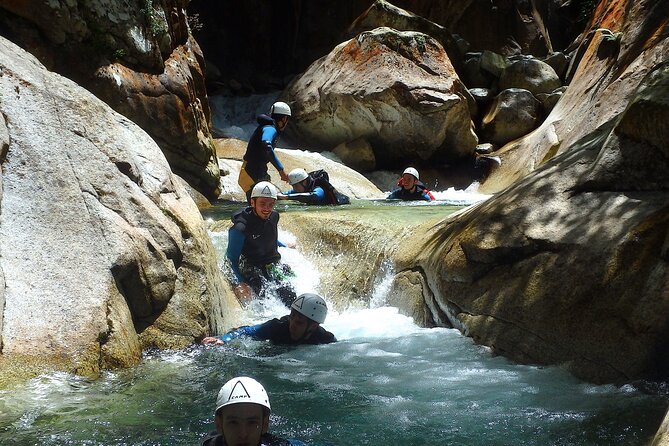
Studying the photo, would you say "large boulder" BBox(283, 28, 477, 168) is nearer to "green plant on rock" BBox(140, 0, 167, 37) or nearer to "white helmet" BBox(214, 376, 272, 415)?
"green plant on rock" BBox(140, 0, 167, 37)

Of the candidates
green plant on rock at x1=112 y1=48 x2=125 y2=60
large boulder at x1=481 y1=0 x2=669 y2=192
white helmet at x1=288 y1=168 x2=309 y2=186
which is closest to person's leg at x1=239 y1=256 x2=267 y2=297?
white helmet at x1=288 y1=168 x2=309 y2=186

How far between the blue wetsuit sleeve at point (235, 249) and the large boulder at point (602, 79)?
187 inches

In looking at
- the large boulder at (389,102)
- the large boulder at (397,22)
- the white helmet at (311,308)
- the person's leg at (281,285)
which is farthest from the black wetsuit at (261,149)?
the large boulder at (397,22)

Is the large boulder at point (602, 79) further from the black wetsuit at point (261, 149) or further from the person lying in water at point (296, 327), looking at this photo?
the person lying in water at point (296, 327)

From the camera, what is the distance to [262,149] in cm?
987

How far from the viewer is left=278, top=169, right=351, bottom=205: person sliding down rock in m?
10.9

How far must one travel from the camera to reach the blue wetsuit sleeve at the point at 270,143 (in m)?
9.68

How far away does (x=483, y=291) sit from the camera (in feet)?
17.6

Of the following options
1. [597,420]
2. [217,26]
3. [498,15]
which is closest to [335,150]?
[217,26]

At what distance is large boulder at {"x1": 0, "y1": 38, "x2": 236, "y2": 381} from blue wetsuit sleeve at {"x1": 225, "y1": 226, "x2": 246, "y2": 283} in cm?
113

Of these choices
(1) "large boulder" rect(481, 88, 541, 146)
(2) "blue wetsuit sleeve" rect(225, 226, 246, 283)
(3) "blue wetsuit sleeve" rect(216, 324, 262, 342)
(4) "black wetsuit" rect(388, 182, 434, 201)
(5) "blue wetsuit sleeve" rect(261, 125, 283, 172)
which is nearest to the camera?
(3) "blue wetsuit sleeve" rect(216, 324, 262, 342)

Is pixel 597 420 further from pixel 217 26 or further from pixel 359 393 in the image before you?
pixel 217 26

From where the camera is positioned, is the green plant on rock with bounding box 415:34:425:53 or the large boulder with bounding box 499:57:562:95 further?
the large boulder with bounding box 499:57:562:95

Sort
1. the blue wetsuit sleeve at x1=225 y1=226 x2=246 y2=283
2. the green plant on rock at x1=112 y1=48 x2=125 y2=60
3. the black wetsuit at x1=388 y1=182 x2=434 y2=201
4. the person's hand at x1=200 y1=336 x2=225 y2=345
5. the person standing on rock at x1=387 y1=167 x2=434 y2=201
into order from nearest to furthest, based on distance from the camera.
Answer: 1. the person's hand at x1=200 y1=336 x2=225 y2=345
2. the blue wetsuit sleeve at x1=225 y1=226 x2=246 y2=283
3. the green plant on rock at x1=112 y1=48 x2=125 y2=60
4. the person standing on rock at x1=387 y1=167 x2=434 y2=201
5. the black wetsuit at x1=388 y1=182 x2=434 y2=201
